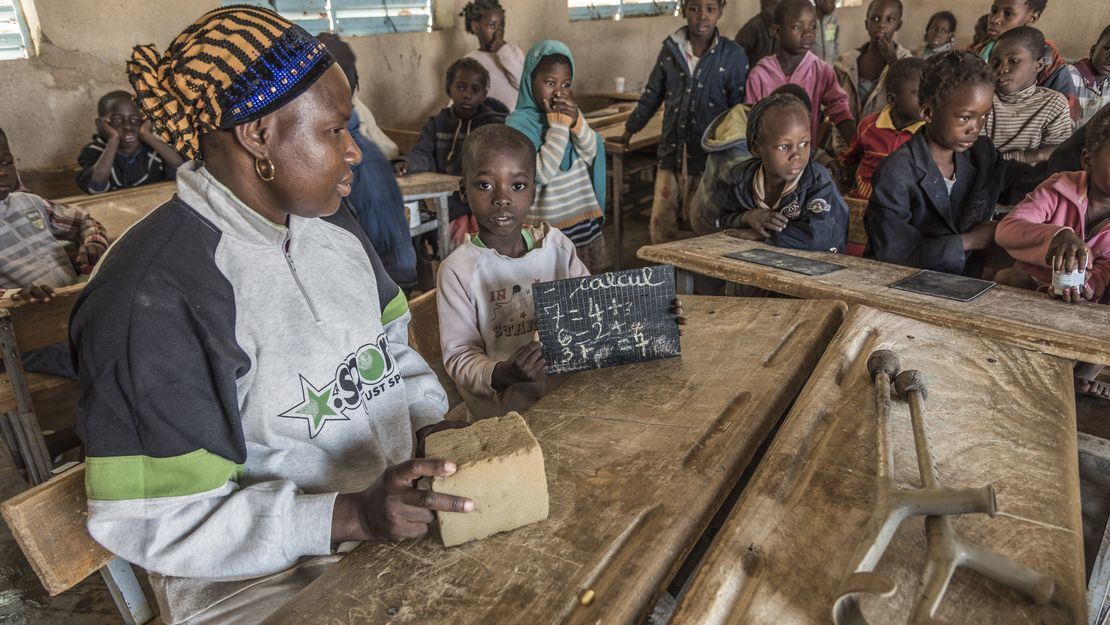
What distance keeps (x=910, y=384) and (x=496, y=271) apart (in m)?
1.00

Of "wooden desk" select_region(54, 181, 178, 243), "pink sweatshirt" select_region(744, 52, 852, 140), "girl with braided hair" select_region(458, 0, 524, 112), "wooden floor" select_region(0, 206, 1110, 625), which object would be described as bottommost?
"wooden floor" select_region(0, 206, 1110, 625)

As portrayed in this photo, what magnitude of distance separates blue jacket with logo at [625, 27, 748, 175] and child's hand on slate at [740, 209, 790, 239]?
172 cm

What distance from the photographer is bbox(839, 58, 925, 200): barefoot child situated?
126 inches

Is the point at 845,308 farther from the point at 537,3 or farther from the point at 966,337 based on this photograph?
the point at 537,3

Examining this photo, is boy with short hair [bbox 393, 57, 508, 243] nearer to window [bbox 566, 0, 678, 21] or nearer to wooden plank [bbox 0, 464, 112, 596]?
wooden plank [bbox 0, 464, 112, 596]

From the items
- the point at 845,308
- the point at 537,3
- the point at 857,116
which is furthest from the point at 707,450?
the point at 537,3

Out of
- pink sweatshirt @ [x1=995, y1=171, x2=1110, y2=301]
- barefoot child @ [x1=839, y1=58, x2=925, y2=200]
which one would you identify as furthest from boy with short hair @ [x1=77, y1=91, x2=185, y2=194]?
pink sweatshirt @ [x1=995, y1=171, x2=1110, y2=301]

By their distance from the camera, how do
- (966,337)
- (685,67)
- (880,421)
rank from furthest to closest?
(685,67), (966,337), (880,421)

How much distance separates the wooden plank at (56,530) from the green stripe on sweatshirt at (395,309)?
551 mm

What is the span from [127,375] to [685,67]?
380cm

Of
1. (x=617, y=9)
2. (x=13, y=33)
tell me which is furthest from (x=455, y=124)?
(x=617, y=9)

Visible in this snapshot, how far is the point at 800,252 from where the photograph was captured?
6.91 ft

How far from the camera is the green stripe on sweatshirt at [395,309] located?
4.39 feet

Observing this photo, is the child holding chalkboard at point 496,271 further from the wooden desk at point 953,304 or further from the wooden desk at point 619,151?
the wooden desk at point 619,151
